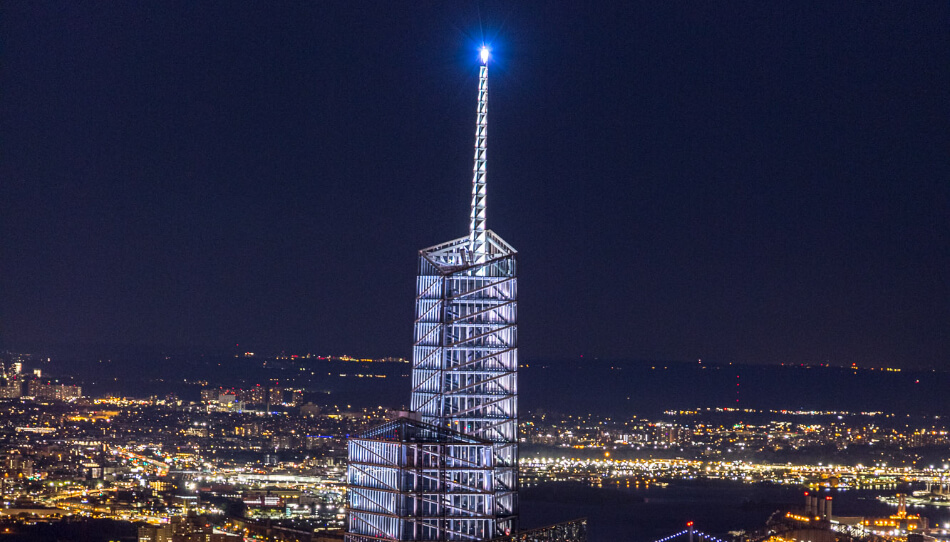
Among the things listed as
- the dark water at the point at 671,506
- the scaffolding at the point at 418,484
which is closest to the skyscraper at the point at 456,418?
the scaffolding at the point at 418,484

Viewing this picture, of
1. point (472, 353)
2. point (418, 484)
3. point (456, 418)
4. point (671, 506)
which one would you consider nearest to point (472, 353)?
point (472, 353)

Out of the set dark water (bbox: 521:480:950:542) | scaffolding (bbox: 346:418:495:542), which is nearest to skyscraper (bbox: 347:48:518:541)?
scaffolding (bbox: 346:418:495:542)

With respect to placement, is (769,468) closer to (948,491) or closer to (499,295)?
(948,491)

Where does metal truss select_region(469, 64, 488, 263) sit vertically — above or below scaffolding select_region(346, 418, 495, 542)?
above

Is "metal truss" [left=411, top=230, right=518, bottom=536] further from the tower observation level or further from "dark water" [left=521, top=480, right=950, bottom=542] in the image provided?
"dark water" [left=521, top=480, right=950, bottom=542]

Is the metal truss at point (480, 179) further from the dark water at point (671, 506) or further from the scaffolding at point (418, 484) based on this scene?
the dark water at point (671, 506)

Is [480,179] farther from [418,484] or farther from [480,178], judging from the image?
[418,484]
